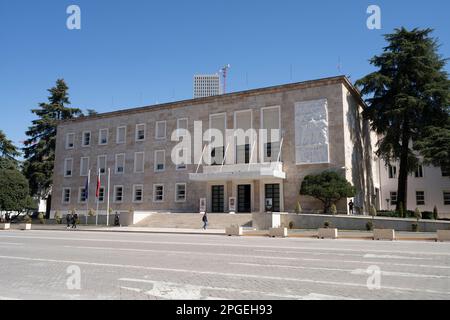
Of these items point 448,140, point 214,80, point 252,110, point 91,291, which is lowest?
→ point 91,291

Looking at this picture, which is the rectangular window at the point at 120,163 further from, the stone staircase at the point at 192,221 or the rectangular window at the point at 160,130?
the stone staircase at the point at 192,221

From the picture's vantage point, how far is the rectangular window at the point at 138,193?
150ft

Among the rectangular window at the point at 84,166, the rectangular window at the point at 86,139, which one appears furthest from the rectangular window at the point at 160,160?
the rectangular window at the point at 86,139

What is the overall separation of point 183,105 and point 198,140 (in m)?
4.81

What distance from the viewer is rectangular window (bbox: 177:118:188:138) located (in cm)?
4453

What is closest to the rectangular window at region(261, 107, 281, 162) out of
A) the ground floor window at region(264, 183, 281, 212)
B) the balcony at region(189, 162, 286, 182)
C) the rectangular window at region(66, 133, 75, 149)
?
the balcony at region(189, 162, 286, 182)

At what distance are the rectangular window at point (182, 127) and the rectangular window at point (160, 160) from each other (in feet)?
9.07

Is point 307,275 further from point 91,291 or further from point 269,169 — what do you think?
point 269,169

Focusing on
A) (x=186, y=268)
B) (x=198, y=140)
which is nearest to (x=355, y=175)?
(x=198, y=140)

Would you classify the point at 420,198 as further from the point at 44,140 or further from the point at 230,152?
the point at 44,140

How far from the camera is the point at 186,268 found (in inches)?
408

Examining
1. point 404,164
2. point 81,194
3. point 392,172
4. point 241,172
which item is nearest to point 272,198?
point 241,172

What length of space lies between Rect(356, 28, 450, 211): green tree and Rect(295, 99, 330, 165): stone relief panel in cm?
493

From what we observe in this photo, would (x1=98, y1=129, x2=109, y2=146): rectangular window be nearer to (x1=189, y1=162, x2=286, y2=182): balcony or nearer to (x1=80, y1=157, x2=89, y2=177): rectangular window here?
(x1=80, y1=157, x2=89, y2=177): rectangular window
